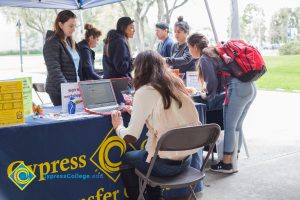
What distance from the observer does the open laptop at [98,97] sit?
2574mm

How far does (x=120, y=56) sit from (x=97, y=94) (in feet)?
2.82

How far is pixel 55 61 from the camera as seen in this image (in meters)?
3.06

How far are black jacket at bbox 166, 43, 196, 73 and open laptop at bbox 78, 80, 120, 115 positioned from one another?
4.22 ft

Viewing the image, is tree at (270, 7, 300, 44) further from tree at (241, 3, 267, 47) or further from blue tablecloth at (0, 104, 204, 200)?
blue tablecloth at (0, 104, 204, 200)

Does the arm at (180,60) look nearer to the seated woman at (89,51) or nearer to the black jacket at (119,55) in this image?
the black jacket at (119,55)

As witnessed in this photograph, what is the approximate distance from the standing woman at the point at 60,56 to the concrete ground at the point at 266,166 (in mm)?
1194

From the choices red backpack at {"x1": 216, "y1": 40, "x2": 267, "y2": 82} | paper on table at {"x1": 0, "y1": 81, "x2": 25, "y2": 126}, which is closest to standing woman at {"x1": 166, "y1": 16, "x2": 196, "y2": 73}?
red backpack at {"x1": 216, "y1": 40, "x2": 267, "y2": 82}

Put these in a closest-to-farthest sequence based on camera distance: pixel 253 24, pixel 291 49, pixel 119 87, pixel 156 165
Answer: pixel 156 165 → pixel 119 87 → pixel 291 49 → pixel 253 24

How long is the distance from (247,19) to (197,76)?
20242mm

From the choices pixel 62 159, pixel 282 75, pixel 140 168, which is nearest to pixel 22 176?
pixel 62 159

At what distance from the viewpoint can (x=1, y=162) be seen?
6.98ft

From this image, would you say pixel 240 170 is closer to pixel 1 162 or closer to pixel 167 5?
pixel 1 162

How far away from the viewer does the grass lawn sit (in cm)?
1072

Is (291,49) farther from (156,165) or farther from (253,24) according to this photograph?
(156,165)
